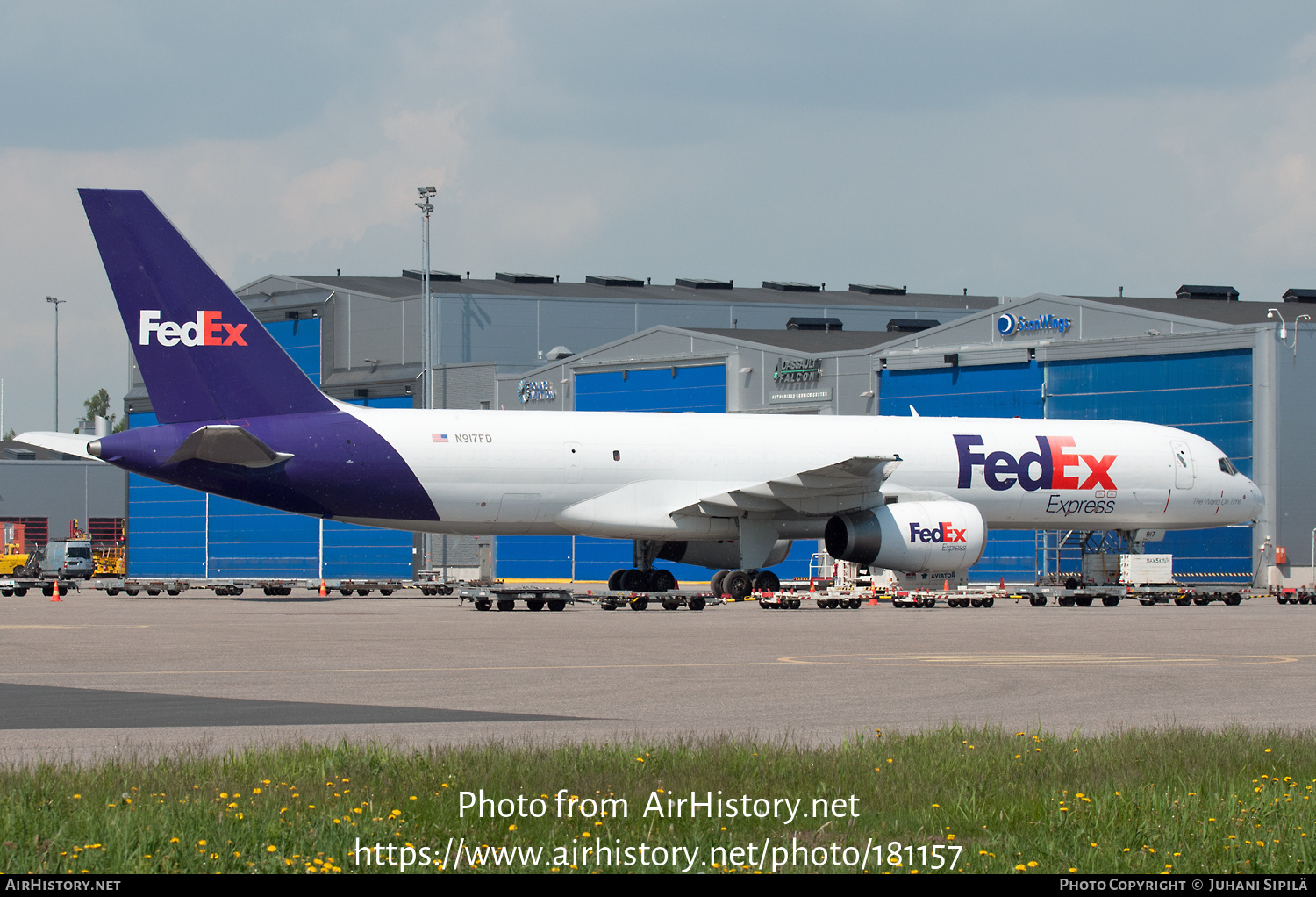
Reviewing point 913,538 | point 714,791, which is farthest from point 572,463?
point 714,791

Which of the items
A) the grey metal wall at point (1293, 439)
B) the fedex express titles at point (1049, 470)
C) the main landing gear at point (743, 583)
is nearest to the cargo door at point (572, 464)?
the main landing gear at point (743, 583)

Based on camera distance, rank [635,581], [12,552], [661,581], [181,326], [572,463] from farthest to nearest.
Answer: [12,552] < [635,581] < [661,581] < [572,463] < [181,326]

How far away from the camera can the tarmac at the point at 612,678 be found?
47.5 ft

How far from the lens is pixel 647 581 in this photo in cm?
4469

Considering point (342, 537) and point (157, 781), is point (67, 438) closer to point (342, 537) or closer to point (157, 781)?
point (157, 781)

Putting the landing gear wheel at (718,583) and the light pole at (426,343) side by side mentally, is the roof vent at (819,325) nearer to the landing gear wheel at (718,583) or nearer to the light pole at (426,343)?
the light pole at (426,343)

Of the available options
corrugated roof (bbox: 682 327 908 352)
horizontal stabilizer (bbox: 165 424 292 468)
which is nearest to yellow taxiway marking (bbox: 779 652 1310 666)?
horizontal stabilizer (bbox: 165 424 292 468)

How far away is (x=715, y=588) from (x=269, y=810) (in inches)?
1391

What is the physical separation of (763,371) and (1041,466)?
2347 cm

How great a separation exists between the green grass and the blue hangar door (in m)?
56.1

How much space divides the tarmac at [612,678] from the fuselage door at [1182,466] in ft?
42.3

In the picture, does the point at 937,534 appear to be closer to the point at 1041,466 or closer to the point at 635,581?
the point at 1041,466

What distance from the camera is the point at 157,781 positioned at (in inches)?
402

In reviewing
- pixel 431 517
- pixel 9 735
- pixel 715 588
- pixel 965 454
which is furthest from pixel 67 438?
pixel 9 735
